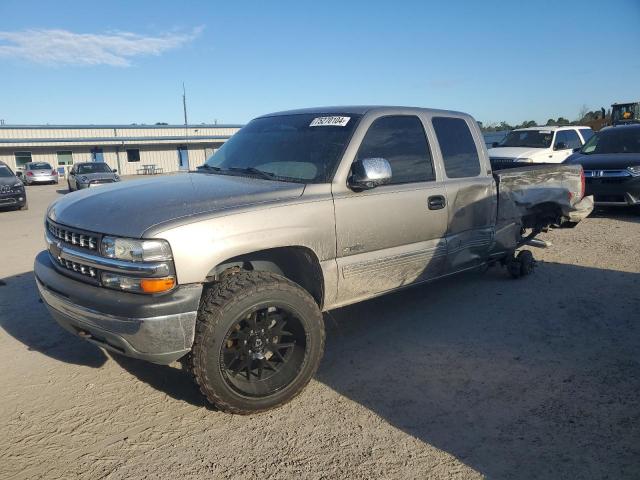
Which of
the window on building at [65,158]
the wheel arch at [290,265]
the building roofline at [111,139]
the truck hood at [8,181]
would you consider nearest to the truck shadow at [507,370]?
the wheel arch at [290,265]

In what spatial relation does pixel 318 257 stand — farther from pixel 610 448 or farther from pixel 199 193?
pixel 610 448

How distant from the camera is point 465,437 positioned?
2816 mm

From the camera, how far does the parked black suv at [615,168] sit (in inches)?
364

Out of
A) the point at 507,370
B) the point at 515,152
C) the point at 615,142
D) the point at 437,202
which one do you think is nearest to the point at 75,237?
the point at 437,202

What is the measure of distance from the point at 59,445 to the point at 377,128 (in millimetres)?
3076

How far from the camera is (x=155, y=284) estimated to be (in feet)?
9.06

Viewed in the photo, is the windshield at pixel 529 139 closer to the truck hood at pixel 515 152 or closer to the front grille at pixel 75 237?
the truck hood at pixel 515 152

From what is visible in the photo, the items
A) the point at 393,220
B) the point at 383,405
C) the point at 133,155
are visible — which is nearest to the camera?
the point at 383,405

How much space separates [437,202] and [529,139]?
1130 cm

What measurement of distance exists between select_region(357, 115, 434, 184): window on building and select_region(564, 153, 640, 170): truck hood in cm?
691

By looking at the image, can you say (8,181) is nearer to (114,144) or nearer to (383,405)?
(383,405)

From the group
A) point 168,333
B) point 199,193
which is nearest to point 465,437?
point 168,333

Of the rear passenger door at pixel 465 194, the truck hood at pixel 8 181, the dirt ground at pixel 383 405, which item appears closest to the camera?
the dirt ground at pixel 383 405

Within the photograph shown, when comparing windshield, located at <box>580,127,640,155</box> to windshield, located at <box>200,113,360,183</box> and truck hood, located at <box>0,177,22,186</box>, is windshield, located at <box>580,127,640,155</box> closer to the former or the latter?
windshield, located at <box>200,113,360,183</box>
